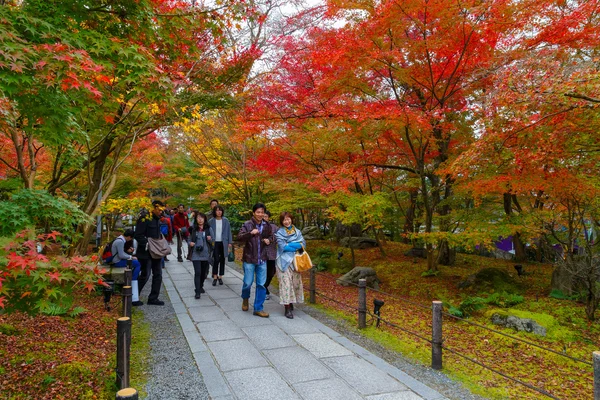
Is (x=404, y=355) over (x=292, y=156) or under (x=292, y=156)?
under

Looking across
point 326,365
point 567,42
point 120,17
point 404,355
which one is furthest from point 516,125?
point 120,17

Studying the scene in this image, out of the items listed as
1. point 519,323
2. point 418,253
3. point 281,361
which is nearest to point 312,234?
point 418,253

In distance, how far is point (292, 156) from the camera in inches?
421

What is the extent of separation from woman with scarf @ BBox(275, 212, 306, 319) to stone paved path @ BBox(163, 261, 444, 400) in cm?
36

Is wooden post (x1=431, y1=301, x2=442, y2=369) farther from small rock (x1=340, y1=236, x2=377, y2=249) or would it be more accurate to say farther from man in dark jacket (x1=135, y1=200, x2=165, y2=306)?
small rock (x1=340, y1=236, x2=377, y2=249)

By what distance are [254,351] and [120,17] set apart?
432 cm

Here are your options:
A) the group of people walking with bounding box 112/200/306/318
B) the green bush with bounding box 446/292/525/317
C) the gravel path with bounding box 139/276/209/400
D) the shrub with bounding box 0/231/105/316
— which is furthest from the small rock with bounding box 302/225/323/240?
the shrub with bounding box 0/231/105/316

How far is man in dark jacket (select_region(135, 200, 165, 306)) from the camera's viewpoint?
651 cm

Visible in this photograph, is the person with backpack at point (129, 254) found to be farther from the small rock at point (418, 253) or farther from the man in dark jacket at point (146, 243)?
the small rock at point (418, 253)

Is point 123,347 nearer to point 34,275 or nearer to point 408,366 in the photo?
point 34,275

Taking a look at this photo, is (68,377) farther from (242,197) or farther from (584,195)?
(242,197)

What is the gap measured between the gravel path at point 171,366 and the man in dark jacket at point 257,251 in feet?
4.42

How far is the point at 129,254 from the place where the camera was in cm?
652

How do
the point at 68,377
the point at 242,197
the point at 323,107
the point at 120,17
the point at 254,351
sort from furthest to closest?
1. the point at 242,197
2. the point at 323,107
3. the point at 254,351
4. the point at 120,17
5. the point at 68,377
